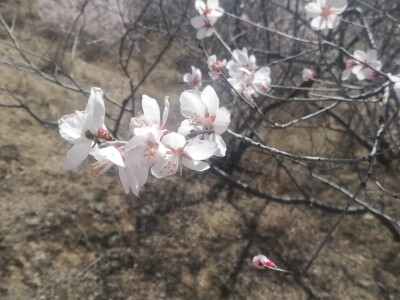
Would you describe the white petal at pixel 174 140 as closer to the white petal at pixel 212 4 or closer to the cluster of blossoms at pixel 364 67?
the cluster of blossoms at pixel 364 67

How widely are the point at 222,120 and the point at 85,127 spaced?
0.36m

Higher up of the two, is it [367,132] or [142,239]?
[367,132]

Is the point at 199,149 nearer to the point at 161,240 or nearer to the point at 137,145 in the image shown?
the point at 137,145

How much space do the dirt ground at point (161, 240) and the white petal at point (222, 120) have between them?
6.94 feet

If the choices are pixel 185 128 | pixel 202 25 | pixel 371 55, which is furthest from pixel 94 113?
pixel 371 55

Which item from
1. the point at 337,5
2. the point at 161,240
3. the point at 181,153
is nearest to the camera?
the point at 181,153

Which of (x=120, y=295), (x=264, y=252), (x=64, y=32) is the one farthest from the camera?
(x=64, y=32)

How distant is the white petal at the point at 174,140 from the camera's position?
0.71m

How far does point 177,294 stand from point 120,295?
48 cm

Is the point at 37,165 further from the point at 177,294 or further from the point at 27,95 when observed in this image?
the point at 177,294

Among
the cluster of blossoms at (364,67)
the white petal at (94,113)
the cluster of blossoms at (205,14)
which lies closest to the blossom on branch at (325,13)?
the cluster of blossoms at (364,67)

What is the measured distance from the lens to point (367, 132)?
3.21m

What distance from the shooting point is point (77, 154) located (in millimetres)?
737

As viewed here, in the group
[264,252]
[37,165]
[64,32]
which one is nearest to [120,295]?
[264,252]
